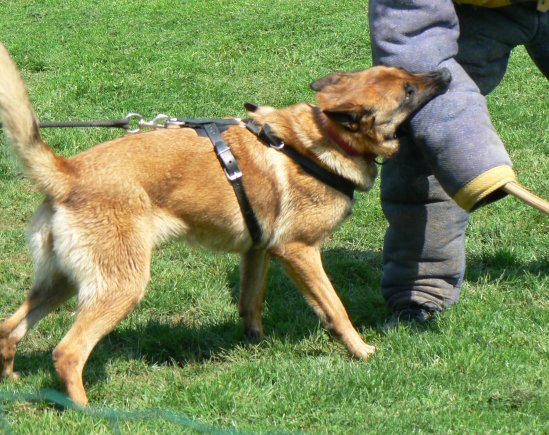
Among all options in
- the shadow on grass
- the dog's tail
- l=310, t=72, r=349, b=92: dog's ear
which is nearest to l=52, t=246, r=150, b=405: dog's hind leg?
the dog's tail

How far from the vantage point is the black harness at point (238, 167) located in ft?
16.3

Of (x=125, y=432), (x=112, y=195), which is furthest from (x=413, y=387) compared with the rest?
(x=112, y=195)

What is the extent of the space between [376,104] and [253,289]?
1.40m

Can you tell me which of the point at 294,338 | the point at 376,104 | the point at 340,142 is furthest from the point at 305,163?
the point at 294,338

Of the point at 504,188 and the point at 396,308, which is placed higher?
the point at 504,188

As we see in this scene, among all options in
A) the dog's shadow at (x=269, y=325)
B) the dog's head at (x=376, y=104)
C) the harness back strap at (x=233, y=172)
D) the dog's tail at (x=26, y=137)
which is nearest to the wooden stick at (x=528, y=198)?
the dog's head at (x=376, y=104)

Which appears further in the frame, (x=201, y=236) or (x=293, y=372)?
(x=201, y=236)

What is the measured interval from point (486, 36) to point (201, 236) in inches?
86.9

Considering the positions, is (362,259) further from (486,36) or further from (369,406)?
(369,406)

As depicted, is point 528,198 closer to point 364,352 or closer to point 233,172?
point 364,352

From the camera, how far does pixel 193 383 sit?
4.65 metres

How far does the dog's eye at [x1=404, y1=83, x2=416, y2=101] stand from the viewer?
193 inches

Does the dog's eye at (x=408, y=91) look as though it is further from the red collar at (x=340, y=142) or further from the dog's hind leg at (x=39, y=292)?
the dog's hind leg at (x=39, y=292)

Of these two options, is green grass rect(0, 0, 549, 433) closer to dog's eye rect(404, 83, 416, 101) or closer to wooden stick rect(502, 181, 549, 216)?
wooden stick rect(502, 181, 549, 216)
